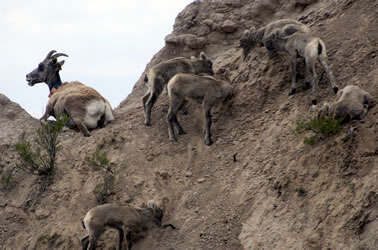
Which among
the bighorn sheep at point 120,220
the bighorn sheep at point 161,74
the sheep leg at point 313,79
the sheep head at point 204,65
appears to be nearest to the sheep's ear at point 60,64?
the bighorn sheep at point 161,74

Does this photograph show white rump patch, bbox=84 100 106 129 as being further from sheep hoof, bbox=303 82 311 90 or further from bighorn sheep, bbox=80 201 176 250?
sheep hoof, bbox=303 82 311 90

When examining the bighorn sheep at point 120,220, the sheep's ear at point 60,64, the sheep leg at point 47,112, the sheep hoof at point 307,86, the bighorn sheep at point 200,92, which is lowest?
the bighorn sheep at point 120,220

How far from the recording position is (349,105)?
8.20 metres

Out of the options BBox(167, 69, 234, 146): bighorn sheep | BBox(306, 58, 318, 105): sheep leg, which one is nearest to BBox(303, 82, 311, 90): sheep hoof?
BBox(306, 58, 318, 105): sheep leg

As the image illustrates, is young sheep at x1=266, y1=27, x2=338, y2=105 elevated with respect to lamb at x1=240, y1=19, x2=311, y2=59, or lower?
lower

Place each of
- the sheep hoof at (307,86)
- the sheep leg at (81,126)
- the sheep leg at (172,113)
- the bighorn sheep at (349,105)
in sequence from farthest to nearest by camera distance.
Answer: the sheep leg at (81,126), the sheep leg at (172,113), the sheep hoof at (307,86), the bighorn sheep at (349,105)

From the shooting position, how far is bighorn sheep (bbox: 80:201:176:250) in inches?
336

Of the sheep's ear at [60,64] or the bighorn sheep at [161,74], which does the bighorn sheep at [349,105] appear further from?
the sheep's ear at [60,64]

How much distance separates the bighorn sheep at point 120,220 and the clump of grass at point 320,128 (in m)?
2.40

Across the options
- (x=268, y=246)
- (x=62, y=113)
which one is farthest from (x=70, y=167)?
(x=268, y=246)

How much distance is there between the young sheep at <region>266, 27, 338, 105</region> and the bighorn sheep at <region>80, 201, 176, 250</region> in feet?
10.0

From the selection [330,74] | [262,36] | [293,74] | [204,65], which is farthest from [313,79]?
[204,65]

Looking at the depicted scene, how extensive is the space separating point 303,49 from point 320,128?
2104 millimetres

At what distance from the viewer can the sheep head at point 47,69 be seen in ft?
46.9
